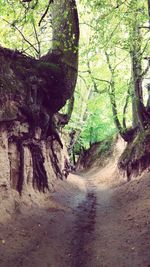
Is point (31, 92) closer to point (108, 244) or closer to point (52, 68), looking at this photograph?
point (52, 68)

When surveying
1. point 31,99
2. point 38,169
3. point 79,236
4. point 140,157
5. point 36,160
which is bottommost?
point 79,236

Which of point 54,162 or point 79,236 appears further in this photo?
point 54,162

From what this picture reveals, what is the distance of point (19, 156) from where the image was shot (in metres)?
11.0

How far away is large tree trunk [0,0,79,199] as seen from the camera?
10414mm

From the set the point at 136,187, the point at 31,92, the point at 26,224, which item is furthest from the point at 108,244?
the point at 31,92

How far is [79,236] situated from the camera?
28.7 ft

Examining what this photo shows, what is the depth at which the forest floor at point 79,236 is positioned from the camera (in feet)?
22.8

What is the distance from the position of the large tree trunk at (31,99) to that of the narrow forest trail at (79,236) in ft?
5.22

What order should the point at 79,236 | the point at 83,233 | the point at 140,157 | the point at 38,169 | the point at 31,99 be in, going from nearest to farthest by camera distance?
1. the point at 79,236
2. the point at 83,233
3. the point at 31,99
4. the point at 38,169
5. the point at 140,157

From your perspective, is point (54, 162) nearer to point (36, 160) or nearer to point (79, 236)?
point (36, 160)

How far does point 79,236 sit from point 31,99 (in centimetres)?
566

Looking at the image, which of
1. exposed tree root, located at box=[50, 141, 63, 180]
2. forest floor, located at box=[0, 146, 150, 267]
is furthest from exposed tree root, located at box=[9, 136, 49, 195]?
exposed tree root, located at box=[50, 141, 63, 180]

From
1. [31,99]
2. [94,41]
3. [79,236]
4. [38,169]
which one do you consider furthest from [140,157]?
[79,236]

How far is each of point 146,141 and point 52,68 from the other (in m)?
5.96
